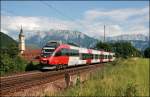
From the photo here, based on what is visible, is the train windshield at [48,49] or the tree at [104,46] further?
the tree at [104,46]

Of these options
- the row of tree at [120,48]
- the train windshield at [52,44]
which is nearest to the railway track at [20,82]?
the train windshield at [52,44]

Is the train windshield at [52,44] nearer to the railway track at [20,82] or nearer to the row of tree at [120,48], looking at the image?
the railway track at [20,82]

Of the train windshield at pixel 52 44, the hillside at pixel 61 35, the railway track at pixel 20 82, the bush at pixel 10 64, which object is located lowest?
the railway track at pixel 20 82

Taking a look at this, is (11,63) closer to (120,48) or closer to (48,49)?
(48,49)

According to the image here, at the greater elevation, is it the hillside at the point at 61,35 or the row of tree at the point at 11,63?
the hillside at the point at 61,35

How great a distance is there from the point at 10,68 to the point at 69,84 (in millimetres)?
14598

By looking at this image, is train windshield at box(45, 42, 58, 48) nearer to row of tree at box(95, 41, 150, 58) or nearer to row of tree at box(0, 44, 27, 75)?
row of tree at box(0, 44, 27, 75)

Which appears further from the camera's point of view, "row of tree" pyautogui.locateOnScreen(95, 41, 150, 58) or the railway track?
"row of tree" pyautogui.locateOnScreen(95, 41, 150, 58)

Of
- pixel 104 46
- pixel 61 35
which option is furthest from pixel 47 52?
pixel 104 46

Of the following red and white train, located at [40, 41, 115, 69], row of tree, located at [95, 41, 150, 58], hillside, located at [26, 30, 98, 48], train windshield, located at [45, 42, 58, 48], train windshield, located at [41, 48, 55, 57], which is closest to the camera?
red and white train, located at [40, 41, 115, 69]

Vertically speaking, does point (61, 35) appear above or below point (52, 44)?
above

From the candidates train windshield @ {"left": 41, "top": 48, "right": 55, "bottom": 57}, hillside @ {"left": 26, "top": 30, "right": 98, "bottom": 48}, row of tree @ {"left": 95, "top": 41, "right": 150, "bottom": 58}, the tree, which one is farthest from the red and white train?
the tree

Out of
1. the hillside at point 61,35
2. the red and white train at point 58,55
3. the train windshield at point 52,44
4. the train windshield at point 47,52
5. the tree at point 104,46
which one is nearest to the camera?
the red and white train at point 58,55

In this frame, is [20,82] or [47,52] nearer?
[20,82]
